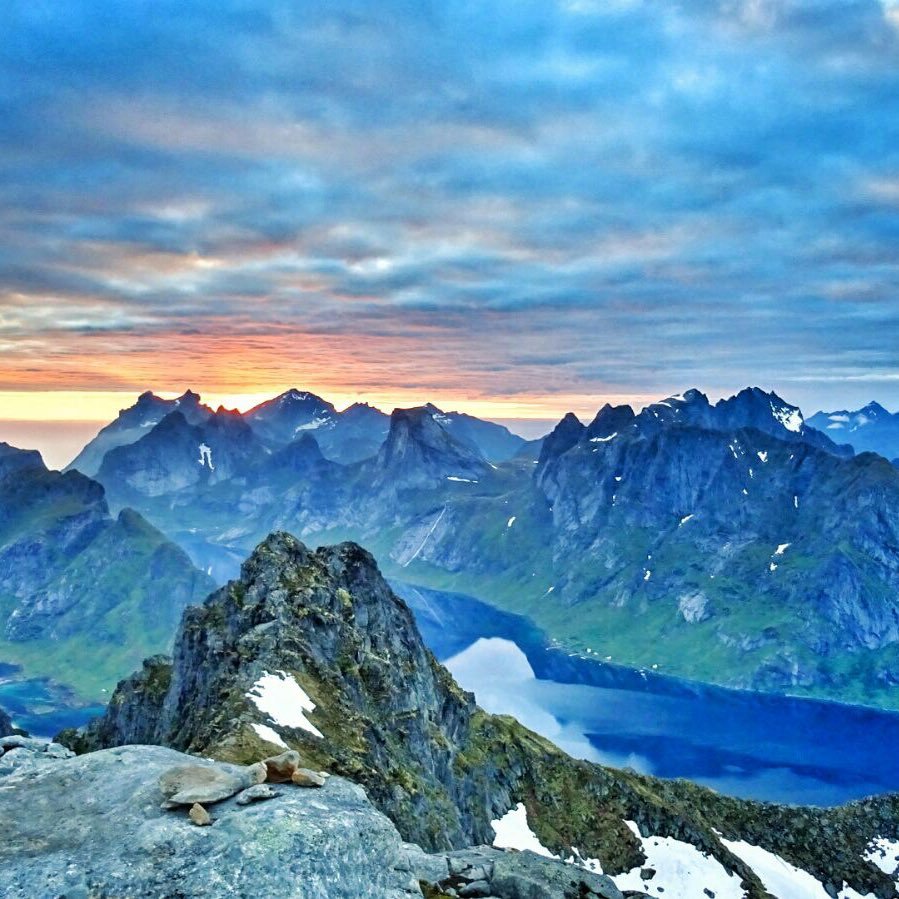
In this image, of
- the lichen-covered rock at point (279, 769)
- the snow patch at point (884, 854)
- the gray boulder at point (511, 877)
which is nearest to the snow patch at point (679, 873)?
the snow patch at point (884, 854)

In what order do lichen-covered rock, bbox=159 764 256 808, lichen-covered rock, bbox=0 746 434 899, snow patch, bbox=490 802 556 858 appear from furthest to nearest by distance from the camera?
snow patch, bbox=490 802 556 858 → lichen-covered rock, bbox=159 764 256 808 → lichen-covered rock, bbox=0 746 434 899

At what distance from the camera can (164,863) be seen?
21.8 m

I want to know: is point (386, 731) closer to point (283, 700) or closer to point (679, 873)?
point (283, 700)

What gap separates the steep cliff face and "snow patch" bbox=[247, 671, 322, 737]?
0.64ft

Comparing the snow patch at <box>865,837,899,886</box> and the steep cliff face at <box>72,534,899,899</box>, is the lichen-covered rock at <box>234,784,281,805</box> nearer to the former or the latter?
the steep cliff face at <box>72,534,899,899</box>

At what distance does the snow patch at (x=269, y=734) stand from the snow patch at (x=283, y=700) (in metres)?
2.98

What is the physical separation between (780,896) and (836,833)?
3601 cm

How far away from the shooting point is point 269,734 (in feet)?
211

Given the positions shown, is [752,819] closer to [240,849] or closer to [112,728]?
[112,728]

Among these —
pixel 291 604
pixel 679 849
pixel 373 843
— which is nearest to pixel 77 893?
pixel 373 843

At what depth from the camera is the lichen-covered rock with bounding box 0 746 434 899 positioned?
2134cm

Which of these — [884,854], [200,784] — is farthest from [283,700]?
[884,854]

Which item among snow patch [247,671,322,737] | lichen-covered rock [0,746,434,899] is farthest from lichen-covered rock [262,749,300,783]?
snow patch [247,671,322,737]

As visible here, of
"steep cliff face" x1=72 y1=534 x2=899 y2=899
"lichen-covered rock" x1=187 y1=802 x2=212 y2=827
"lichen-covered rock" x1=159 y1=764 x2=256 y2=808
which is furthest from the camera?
"steep cliff face" x1=72 y1=534 x2=899 y2=899
